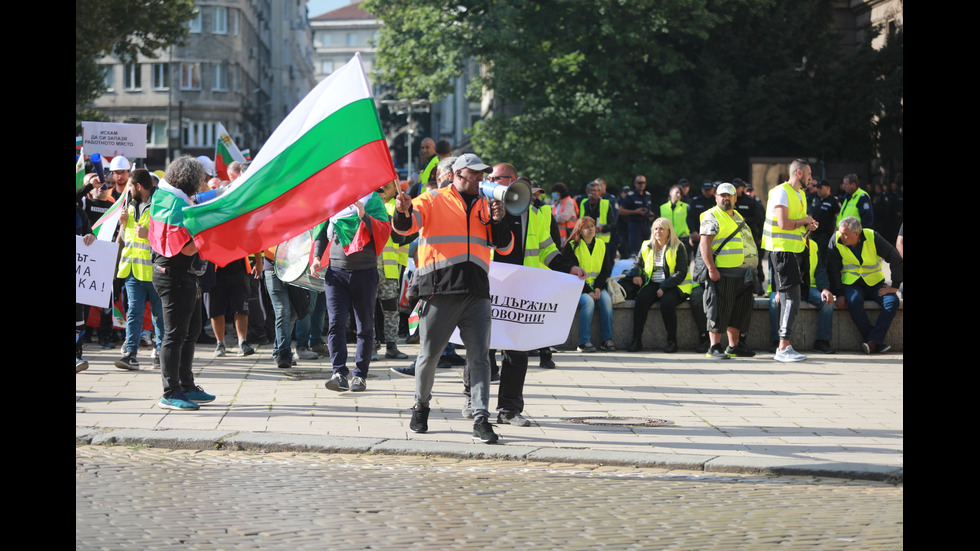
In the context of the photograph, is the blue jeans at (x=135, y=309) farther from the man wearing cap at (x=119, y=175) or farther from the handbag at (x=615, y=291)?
the handbag at (x=615, y=291)

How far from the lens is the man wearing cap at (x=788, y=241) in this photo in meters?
13.3

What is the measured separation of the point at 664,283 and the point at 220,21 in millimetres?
67431

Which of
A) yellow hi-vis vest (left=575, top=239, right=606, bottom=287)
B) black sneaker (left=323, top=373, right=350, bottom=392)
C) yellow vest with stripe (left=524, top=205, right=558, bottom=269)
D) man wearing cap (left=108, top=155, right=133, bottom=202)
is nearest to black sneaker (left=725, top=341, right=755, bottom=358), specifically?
yellow hi-vis vest (left=575, top=239, right=606, bottom=287)

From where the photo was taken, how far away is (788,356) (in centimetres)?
1356

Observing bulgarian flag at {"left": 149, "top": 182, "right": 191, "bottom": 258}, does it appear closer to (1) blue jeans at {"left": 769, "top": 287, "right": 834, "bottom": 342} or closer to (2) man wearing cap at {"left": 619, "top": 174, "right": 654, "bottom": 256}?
(1) blue jeans at {"left": 769, "top": 287, "right": 834, "bottom": 342}

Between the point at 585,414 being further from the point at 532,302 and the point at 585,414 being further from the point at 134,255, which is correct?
the point at 134,255

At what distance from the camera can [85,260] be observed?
12.3m

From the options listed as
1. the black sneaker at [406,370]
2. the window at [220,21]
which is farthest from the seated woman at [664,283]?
the window at [220,21]

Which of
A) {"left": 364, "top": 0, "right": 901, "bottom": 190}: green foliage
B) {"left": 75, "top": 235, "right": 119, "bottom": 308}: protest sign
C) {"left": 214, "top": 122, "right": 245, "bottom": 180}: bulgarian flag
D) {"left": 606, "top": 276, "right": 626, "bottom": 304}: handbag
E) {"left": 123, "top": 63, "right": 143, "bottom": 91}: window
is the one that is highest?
{"left": 123, "top": 63, "right": 143, "bottom": 91}: window

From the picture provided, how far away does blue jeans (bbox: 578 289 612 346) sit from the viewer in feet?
46.9

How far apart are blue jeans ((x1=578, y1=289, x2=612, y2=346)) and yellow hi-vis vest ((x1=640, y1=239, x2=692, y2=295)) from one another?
0.59 meters

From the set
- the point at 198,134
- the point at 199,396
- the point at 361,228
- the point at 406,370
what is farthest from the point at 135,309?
the point at 198,134

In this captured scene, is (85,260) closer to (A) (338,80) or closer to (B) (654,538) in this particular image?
(A) (338,80)
